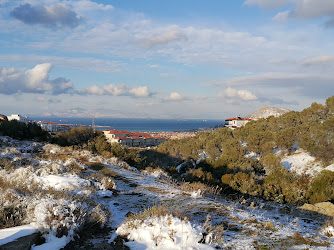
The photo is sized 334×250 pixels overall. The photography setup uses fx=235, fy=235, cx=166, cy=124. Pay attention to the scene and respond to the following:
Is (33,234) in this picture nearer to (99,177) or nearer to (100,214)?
(100,214)

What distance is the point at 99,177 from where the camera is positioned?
9.37 m

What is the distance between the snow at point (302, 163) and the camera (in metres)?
22.3

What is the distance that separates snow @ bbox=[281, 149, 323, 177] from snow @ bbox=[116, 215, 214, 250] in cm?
2133

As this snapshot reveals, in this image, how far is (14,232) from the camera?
3865 mm

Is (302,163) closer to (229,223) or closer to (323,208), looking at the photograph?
(323,208)

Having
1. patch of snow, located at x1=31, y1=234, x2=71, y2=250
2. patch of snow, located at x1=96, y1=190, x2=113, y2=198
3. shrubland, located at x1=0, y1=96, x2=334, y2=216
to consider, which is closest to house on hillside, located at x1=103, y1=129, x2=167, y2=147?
shrubland, located at x1=0, y1=96, x2=334, y2=216

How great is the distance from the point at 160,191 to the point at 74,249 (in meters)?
4.68

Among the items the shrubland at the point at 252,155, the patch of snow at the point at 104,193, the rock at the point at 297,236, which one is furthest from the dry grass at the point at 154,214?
the shrubland at the point at 252,155

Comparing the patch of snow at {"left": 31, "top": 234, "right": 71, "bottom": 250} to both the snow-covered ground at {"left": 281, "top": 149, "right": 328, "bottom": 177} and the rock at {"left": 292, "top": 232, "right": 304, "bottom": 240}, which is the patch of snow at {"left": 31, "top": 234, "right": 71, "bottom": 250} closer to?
the rock at {"left": 292, "top": 232, "right": 304, "bottom": 240}

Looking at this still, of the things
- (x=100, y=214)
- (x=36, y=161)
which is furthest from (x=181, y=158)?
(x=100, y=214)

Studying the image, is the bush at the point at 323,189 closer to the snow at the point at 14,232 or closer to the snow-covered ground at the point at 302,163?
the snow-covered ground at the point at 302,163

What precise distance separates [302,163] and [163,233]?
25.2m

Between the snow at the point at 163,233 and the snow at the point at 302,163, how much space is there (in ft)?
70.0

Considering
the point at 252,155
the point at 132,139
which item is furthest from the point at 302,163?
the point at 132,139
